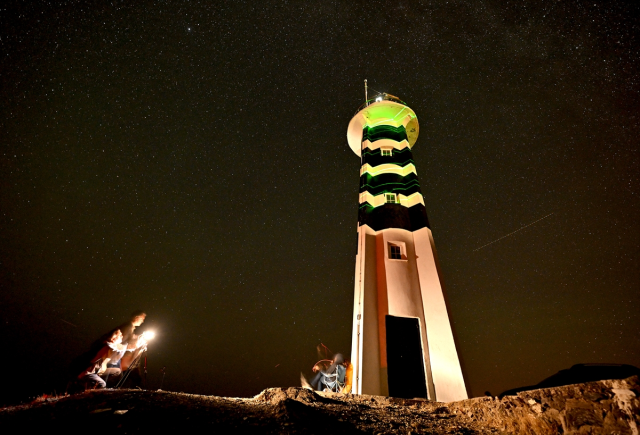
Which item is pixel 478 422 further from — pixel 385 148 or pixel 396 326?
pixel 385 148

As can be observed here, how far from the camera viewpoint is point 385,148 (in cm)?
2169

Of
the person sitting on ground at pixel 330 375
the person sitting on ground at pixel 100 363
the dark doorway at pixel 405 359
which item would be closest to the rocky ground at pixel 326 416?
the person sitting on ground at pixel 100 363

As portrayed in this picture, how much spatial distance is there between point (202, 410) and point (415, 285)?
1308 cm

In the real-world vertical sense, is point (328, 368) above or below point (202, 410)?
above

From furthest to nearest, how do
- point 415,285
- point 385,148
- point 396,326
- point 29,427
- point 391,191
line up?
point 385,148 < point 391,191 < point 415,285 < point 396,326 < point 29,427

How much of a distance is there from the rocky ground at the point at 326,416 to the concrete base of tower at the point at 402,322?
299 inches

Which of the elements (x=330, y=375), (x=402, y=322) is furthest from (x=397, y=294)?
(x=330, y=375)

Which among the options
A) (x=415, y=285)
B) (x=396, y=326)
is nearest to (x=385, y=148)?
(x=415, y=285)

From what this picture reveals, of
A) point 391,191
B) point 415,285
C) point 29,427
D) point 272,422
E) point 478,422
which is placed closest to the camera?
point 29,427

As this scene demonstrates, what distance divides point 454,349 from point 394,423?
9.39m

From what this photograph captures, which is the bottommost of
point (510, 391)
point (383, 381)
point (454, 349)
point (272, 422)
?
point (272, 422)

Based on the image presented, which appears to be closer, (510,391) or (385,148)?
(510,391)

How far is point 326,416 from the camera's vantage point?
5.59 meters

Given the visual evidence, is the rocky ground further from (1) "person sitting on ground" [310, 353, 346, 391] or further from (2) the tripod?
(1) "person sitting on ground" [310, 353, 346, 391]
